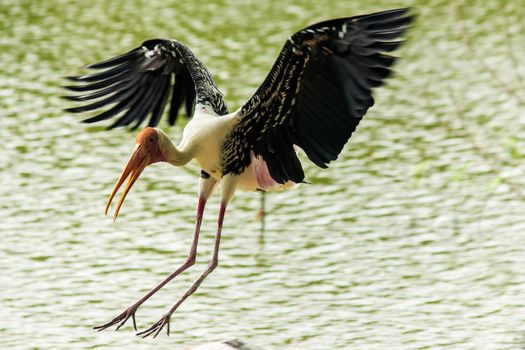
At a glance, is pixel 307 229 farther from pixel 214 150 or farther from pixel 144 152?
pixel 144 152

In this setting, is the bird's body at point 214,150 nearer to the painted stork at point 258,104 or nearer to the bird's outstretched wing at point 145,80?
the painted stork at point 258,104

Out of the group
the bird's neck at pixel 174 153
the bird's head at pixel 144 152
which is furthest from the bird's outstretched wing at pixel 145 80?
the bird's head at pixel 144 152

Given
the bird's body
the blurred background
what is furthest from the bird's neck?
the blurred background

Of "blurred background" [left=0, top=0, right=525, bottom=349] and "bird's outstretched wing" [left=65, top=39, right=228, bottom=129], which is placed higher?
"bird's outstretched wing" [left=65, top=39, right=228, bottom=129]

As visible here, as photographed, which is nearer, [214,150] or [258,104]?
[258,104]

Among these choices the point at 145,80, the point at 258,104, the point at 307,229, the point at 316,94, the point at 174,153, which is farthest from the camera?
the point at 307,229

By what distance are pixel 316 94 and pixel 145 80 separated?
1726 millimetres

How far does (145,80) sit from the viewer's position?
8.21 meters

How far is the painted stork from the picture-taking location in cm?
646

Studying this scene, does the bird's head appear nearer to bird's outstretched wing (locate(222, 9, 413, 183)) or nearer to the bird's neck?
the bird's neck

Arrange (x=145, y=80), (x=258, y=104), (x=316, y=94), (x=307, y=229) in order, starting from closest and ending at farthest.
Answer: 1. (x=316, y=94)
2. (x=258, y=104)
3. (x=145, y=80)
4. (x=307, y=229)

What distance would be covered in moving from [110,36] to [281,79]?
32.4ft

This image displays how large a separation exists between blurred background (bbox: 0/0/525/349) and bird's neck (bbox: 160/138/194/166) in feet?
6.17

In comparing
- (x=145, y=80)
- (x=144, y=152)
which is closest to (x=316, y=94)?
(x=144, y=152)
